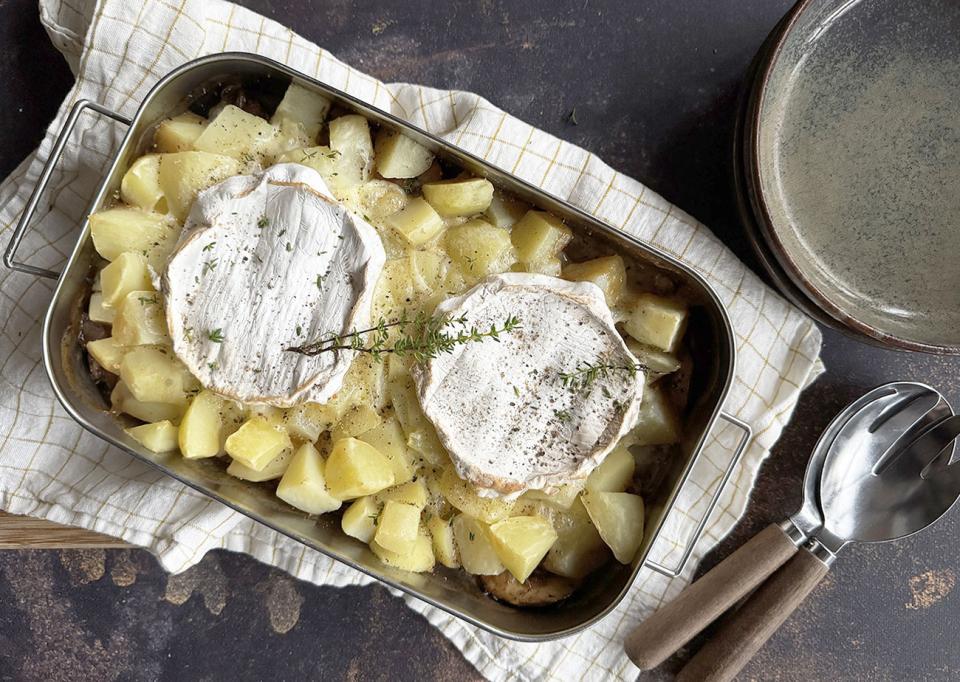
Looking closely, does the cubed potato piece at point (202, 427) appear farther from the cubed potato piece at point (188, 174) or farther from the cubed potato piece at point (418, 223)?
the cubed potato piece at point (418, 223)

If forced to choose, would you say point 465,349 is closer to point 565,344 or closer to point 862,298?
point 565,344

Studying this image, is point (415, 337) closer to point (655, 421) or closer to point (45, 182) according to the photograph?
point (655, 421)

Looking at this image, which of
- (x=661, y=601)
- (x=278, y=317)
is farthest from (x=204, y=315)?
(x=661, y=601)

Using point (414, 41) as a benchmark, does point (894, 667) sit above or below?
below

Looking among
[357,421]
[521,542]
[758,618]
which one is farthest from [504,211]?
[758,618]

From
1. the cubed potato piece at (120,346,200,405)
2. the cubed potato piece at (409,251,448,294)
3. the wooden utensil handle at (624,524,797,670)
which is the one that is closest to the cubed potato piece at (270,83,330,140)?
the cubed potato piece at (409,251,448,294)

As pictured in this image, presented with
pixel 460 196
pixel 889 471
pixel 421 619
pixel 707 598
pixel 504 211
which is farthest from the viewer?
pixel 421 619
